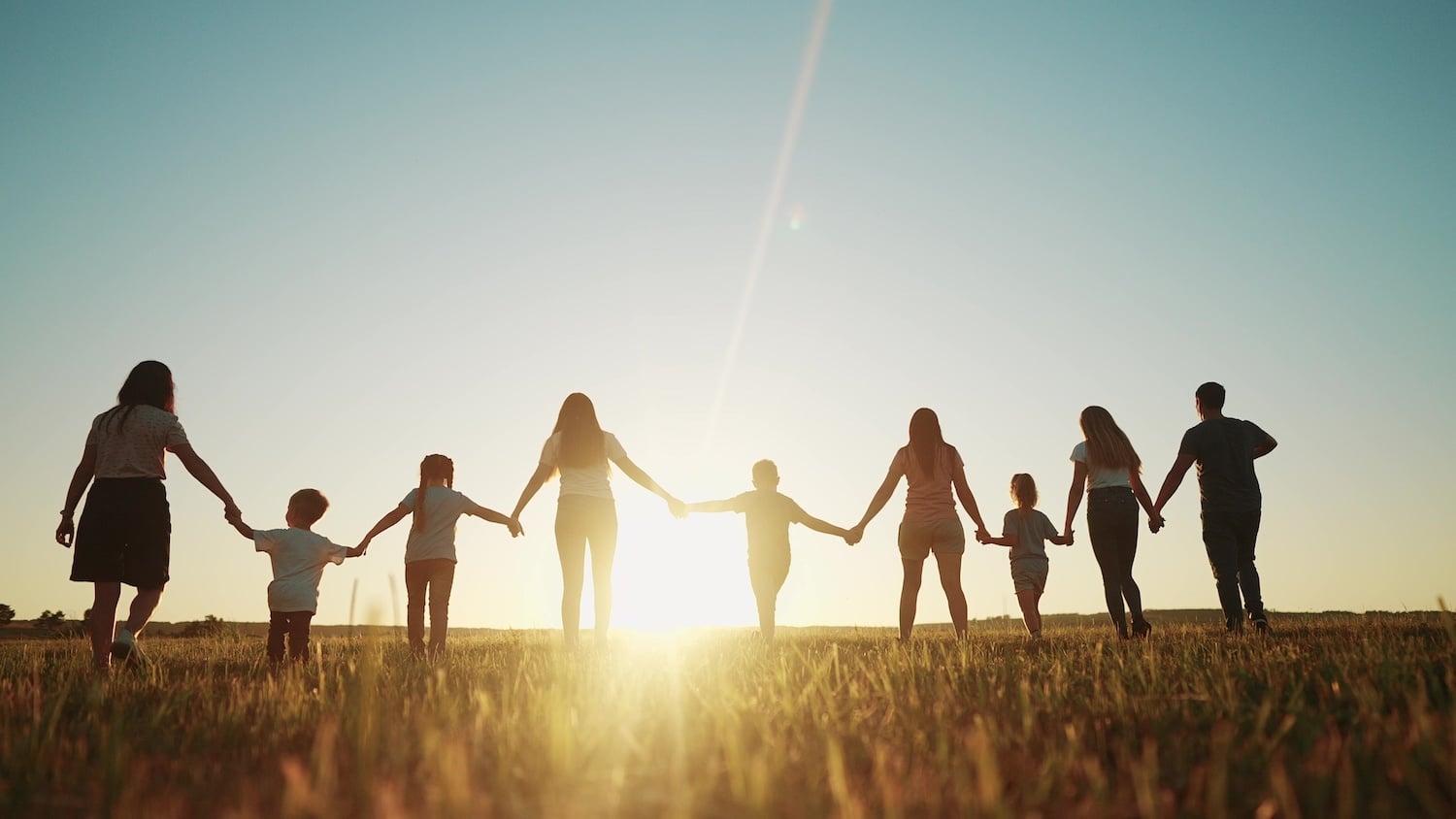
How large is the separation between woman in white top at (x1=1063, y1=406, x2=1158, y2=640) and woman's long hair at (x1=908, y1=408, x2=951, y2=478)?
1.62m

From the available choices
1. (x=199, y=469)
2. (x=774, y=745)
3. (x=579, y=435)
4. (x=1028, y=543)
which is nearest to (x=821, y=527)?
(x=1028, y=543)

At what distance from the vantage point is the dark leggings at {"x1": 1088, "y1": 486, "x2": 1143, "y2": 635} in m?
9.55

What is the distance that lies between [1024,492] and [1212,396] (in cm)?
268

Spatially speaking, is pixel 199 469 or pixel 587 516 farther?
pixel 587 516

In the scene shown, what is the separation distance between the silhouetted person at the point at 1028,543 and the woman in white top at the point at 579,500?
17.1 feet

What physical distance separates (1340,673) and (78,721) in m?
5.16

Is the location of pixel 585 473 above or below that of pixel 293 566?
above

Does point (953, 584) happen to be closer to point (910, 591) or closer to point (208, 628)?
point (910, 591)

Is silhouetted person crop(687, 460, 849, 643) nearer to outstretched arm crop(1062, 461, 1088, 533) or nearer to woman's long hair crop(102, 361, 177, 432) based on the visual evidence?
outstretched arm crop(1062, 461, 1088, 533)

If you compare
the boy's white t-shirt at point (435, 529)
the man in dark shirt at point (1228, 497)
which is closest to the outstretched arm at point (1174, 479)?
the man in dark shirt at point (1228, 497)

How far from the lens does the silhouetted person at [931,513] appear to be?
9891mm

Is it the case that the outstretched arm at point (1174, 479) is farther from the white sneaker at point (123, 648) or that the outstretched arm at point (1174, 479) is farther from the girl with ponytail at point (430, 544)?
the white sneaker at point (123, 648)

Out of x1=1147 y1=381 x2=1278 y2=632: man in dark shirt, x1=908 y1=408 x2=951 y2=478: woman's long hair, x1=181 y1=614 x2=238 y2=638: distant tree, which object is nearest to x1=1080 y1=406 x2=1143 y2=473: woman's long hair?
x1=1147 y1=381 x2=1278 y2=632: man in dark shirt

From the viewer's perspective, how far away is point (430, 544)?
30.2 ft
